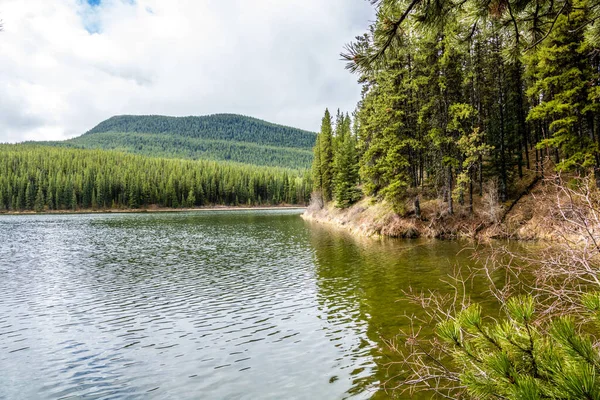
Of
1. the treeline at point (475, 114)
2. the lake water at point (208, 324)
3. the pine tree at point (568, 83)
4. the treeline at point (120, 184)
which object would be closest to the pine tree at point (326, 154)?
the treeline at point (475, 114)

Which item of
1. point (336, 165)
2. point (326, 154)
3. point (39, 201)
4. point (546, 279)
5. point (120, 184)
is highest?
point (120, 184)

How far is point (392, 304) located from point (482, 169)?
21.7 meters

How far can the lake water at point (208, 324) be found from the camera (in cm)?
728

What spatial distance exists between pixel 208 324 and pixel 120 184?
121 meters

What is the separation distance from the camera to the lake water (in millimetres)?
7277

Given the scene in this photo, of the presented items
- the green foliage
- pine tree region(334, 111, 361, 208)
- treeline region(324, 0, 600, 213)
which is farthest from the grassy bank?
the green foliage

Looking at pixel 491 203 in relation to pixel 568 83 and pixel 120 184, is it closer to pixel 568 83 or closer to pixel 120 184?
pixel 568 83

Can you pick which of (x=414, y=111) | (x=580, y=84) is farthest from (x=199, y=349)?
(x=414, y=111)

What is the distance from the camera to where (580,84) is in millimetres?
19547

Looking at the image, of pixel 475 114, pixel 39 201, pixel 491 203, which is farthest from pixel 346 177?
pixel 39 201

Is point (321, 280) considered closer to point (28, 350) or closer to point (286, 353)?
point (286, 353)

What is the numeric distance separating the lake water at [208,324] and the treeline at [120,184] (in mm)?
102325

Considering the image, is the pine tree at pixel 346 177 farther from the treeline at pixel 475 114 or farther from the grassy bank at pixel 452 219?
the grassy bank at pixel 452 219

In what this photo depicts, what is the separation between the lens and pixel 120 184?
117 m
